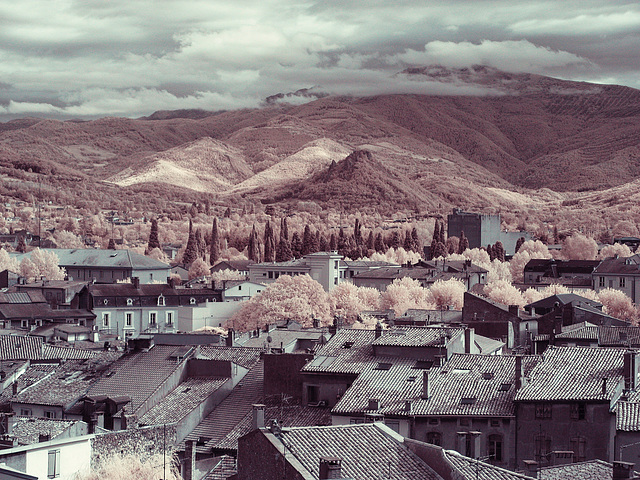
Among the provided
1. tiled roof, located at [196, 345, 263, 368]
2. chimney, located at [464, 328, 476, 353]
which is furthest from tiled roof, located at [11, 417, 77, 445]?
chimney, located at [464, 328, 476, 353]

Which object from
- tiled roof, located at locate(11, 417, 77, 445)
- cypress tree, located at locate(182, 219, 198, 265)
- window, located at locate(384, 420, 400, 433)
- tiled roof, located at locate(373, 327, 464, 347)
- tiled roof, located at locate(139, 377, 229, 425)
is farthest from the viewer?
cypress tree, located at locate(182, 219, 198, 265)

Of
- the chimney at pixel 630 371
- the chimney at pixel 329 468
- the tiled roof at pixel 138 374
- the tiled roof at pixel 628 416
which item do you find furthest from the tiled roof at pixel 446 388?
the chimney at pixel 329 468

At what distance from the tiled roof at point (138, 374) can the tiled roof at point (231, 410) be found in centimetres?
330

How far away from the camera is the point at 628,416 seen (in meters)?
37.5

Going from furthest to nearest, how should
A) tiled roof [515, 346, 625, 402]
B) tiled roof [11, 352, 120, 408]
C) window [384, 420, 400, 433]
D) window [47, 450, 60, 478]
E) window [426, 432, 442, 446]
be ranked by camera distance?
1. tiled roof [11, 352, 120, 408]
2. window [426, 432, 442, 446]
3. window [384, 420, 400, 433]
4. tiled roof [515, 346, 625, 402]
5. window [47, 450, 60, 478]

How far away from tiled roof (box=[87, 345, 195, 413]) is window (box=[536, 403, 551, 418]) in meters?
16.9

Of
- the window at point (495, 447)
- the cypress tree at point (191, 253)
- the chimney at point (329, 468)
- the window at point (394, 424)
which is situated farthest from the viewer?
the cypress tree at point (191, 253)

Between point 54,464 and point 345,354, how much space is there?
1478 centimetres

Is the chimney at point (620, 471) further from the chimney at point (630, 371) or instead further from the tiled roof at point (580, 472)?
the chimney at point (630, 371)

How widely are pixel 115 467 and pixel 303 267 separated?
364 ft

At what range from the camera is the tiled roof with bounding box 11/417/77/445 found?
41456 mm

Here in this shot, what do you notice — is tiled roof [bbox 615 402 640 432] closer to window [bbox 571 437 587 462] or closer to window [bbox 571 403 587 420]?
window [bbox 571 403 587 420]

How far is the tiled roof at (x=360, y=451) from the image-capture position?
2547 centimetres

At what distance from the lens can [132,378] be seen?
52.9 metres
